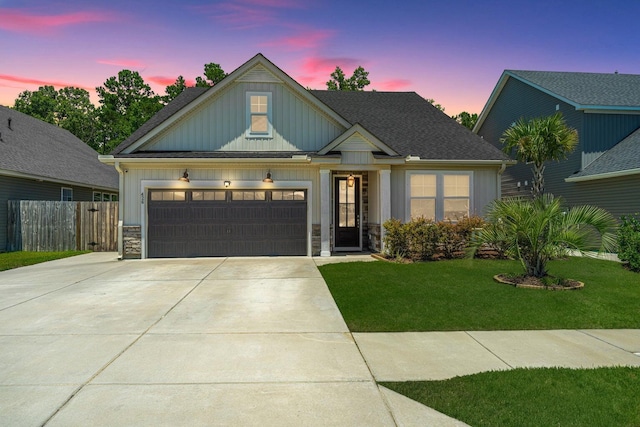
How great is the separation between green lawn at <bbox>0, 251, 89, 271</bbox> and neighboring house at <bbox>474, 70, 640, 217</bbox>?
20.0 m

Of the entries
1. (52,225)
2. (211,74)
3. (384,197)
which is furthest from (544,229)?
(211,74)

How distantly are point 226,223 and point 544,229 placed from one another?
9.19 metres

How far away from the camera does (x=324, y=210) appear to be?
12312mm

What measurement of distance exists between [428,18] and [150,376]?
1522 centimetres

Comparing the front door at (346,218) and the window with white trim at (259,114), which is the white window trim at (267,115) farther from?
the front door at (346,218)

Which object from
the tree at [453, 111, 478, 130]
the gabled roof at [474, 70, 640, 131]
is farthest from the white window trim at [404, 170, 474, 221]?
the tree at [453, 111, 478, 130]

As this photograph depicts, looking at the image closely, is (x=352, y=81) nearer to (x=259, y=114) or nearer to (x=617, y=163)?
(x=259, y=114)

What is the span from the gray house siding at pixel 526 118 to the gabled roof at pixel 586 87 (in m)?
0.36

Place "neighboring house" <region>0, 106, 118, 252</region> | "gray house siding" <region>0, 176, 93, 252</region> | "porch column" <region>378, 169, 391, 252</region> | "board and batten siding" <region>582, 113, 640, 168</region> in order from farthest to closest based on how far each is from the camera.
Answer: "board and batten siding" <region>582, 113, 640, 168</region> < "neighboring house" <region>0, 106, 118, 252</region> < "gray house siding" <region>0, 176, 93, 252</region> < "porch column" <region>378, 169, 391, 252</region>

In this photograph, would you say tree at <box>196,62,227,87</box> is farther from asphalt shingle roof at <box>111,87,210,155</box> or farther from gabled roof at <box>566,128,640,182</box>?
gabled roof at <box>566,128,640,182</box>

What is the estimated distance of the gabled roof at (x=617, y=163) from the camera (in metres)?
13.0

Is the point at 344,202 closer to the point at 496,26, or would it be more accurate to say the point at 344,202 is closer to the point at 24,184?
the point at 496,26

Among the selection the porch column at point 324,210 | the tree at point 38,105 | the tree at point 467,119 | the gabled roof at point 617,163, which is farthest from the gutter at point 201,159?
the tree at point 38,105

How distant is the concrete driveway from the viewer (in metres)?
3.03
